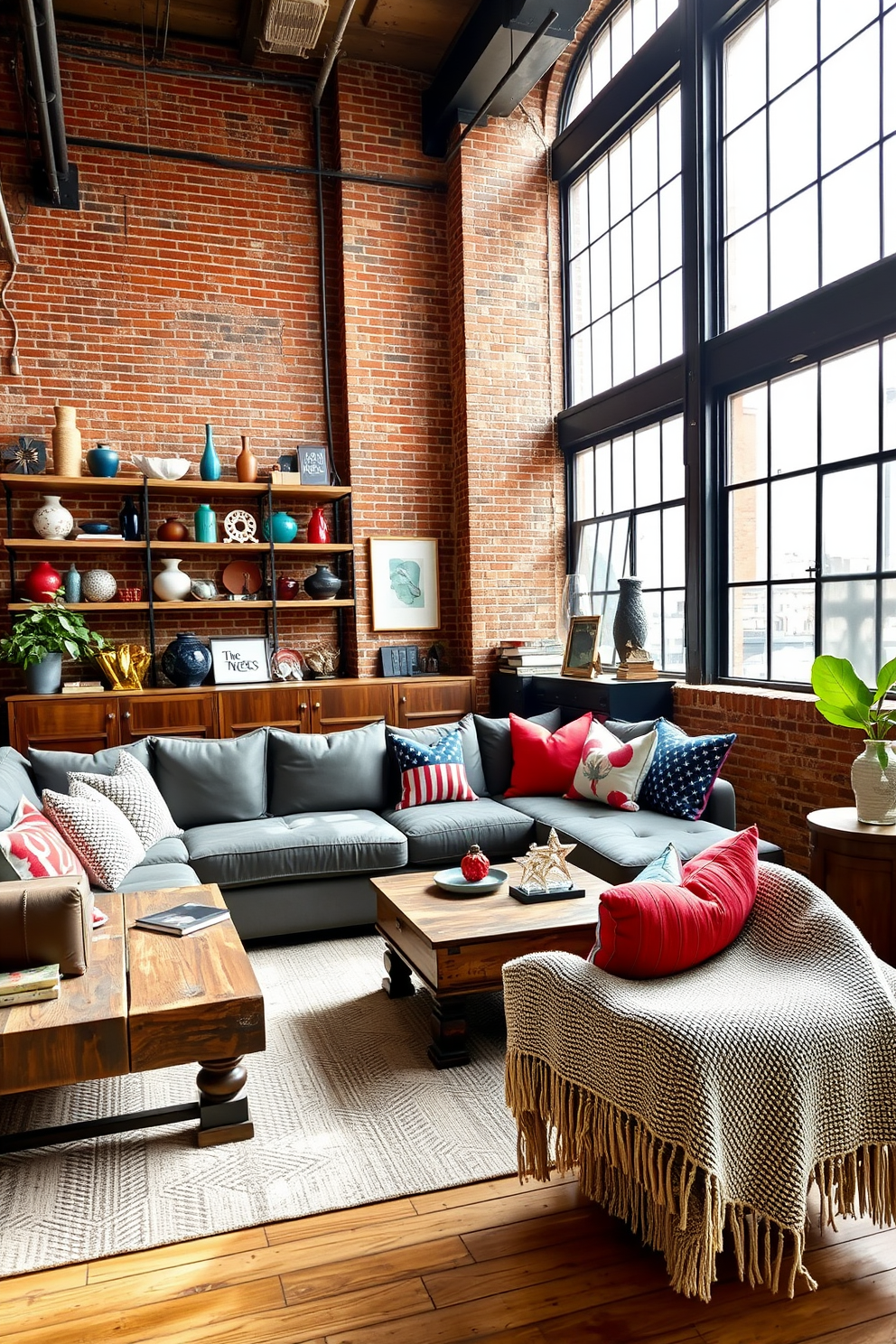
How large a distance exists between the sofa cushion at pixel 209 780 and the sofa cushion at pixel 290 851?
0.18 meters

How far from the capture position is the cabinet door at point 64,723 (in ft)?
17.3

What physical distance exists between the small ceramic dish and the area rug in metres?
0.44

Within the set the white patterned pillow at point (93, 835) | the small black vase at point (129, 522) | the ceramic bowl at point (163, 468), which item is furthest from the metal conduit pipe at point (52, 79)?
the white patterned pillow at point (93, 835)

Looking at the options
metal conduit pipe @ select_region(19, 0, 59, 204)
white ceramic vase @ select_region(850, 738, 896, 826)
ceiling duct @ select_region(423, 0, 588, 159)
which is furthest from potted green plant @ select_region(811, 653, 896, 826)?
metal conduit pipe @ select_region(19, 0, 59, 204)

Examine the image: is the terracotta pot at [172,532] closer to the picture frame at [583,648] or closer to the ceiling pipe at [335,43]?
the picture frame at [583,648]

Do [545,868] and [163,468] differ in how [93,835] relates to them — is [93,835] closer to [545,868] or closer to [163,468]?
[545,868]

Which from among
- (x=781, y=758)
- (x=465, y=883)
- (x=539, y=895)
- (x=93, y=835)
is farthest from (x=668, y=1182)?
(x=781, y=758)

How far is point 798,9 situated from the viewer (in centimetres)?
427

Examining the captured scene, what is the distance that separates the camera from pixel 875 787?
313 cm

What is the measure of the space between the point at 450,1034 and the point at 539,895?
0.52m

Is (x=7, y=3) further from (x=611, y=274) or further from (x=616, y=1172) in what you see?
(x=616, y=1172)

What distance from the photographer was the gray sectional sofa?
3.91 meters

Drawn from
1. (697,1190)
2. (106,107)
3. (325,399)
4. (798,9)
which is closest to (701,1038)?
(697,1190)

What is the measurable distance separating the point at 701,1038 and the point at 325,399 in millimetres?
5431
